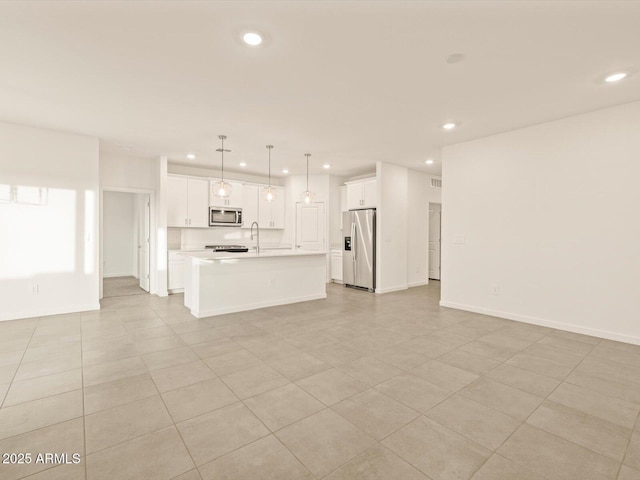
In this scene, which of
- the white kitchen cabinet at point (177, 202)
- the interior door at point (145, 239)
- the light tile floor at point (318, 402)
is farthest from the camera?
the interior door at point (145, 239)

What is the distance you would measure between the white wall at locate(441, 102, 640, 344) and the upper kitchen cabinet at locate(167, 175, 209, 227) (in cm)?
513

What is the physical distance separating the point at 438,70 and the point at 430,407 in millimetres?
2911

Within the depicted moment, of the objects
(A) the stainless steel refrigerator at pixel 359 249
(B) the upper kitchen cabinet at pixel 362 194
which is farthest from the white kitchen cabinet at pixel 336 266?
(B) the upper kitchen cabinet at pixel 362 194

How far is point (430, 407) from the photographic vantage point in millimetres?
2291

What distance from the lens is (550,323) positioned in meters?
4.24

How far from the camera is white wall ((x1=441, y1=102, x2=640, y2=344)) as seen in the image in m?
3.68

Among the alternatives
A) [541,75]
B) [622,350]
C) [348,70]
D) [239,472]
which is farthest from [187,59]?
[622,350]

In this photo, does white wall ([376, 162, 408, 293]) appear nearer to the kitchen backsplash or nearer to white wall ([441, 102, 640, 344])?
white wall ([441, 102, 640, 344])

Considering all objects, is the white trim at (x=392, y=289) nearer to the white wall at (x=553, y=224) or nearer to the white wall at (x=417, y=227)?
the white wall at (x=417, y=227)

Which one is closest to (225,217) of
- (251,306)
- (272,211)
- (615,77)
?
(272,211)

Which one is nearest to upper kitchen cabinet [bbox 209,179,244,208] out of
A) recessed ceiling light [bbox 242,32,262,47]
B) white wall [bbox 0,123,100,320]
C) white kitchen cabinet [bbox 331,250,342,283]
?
white wall [bbox 0,123,100,320]

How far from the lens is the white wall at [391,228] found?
6758 millimetres

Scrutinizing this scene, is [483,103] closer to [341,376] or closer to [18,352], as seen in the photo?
[341,376]

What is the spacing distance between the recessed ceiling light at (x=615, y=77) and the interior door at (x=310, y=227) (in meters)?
5.73
